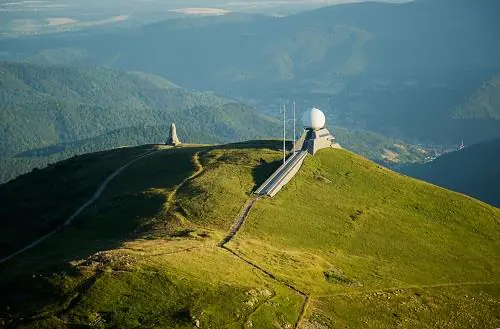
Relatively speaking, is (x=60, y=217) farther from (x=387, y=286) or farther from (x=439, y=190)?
(x=439, y=190)

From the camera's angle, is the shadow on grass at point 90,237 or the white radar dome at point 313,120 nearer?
the shadow on grass at point 90,237

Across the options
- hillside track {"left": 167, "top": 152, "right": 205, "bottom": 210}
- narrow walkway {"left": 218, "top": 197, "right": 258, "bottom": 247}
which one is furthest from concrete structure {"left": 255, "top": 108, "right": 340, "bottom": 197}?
hillside track {"left": 167, "top": 152, "right": 205, "bottom": 210}

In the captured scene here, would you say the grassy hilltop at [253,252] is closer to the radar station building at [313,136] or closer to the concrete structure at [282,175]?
the concrete structure at [282,175]

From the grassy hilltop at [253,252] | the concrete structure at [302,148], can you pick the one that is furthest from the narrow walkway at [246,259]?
the concrete structure at [302,148]

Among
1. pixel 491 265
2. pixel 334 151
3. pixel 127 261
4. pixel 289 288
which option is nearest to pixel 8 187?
pixel 334 151

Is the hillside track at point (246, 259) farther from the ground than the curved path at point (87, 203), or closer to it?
farther from the ground

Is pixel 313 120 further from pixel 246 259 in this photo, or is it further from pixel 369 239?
pixel 246 259

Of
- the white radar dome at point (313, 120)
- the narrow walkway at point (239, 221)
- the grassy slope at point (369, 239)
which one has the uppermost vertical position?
the white radar dome at point (313, 120)

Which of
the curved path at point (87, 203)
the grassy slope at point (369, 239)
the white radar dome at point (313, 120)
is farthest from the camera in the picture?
the white radar dome at point (313, 120)
